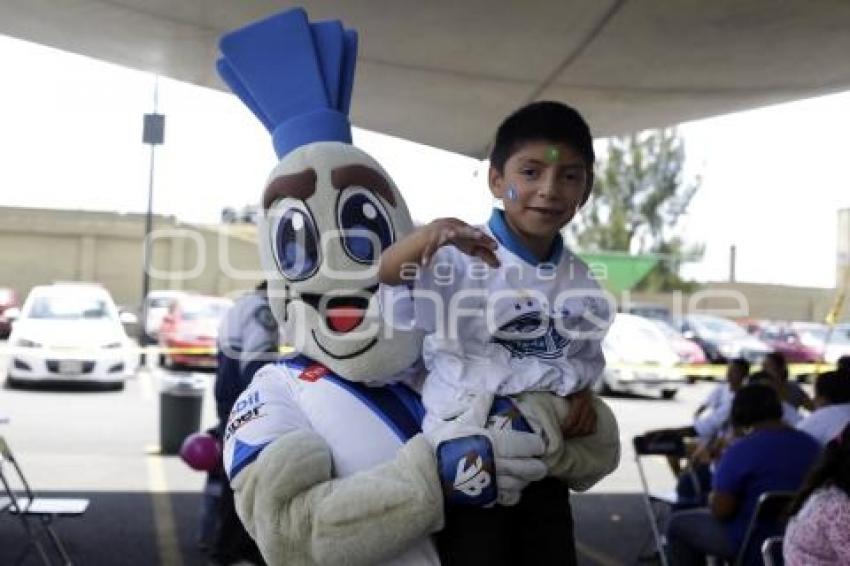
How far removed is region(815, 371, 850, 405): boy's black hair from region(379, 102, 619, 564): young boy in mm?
3943

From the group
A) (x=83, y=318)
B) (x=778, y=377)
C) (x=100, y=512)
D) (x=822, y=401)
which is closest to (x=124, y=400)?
(x=83, y=318)

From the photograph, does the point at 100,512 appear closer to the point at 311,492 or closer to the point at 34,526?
the point at 34,526

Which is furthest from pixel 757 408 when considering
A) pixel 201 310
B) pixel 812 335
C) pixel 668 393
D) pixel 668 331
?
pixel 812 335

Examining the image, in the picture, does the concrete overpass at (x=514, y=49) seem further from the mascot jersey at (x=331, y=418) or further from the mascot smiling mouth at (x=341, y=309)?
the mascot jersey at (x=331, y=418)

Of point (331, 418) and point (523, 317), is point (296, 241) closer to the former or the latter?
point (331, 418)

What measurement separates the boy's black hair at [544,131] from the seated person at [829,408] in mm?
3769

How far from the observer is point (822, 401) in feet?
18.8

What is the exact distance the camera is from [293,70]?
2.48 meters

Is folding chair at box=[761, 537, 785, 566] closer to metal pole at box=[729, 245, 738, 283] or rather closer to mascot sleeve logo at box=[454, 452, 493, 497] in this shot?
mascot sleeve logo at box=[454, 452, 493, 497]

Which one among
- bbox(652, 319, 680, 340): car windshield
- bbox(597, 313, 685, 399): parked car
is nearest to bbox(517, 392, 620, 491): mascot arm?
bbox(597, 313, 685, 399): parked car

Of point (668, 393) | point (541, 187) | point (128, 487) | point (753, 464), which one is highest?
point (541, 187)

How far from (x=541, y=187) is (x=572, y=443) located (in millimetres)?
482

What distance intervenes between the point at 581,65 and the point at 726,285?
105 ft

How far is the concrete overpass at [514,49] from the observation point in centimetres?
399
